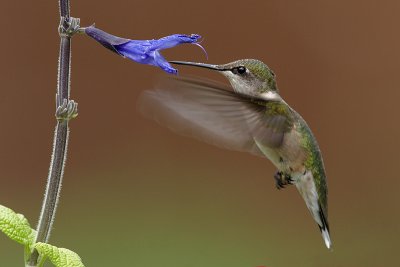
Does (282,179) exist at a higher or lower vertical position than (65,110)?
lower

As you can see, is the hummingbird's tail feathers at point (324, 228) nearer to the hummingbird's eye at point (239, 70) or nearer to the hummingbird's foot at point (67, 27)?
the hummingbird's eye at point (239, 70)

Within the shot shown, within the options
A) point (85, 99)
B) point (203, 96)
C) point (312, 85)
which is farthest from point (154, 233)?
point (203, 96)

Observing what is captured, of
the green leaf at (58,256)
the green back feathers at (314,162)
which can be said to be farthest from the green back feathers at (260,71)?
the green leaf at (58,256)

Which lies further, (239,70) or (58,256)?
(239,70)

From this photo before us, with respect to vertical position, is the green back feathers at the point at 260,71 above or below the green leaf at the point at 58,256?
above

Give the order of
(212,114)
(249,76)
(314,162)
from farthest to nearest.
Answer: (314,162) < (249,76) < (212,114)

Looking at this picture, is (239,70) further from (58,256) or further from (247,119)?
(58,256)

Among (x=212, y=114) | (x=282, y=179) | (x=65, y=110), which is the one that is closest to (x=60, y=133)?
(x=65, y=110)

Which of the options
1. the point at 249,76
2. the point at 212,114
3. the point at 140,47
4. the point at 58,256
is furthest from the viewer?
the point at 249,76
